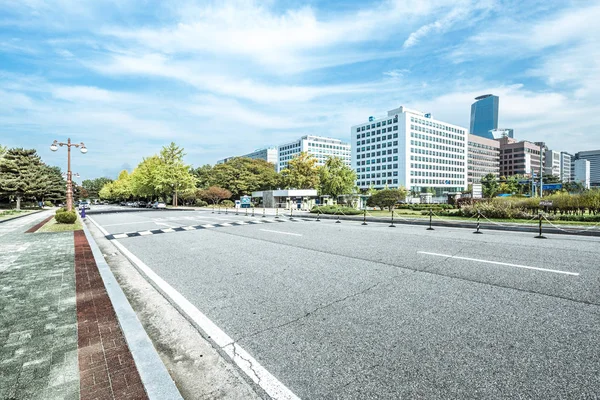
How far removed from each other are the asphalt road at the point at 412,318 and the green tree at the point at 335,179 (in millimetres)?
45063

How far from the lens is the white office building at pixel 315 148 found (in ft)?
474

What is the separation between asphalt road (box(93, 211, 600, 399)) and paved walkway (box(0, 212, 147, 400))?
127 cm

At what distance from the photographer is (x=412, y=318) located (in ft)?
12.9

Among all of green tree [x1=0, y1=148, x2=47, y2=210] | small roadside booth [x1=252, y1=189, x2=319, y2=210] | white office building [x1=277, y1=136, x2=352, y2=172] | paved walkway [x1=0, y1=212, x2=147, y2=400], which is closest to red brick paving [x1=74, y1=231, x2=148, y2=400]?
paved walkway [x1=0, y1=212, x2=147, y2=400]

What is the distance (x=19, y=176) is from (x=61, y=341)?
5463 cm

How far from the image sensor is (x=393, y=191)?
126 feet

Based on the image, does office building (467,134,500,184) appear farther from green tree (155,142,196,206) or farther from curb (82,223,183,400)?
curb (82,223,183,400)

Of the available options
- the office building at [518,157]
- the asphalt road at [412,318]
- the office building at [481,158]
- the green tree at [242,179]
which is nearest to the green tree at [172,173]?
the green tree at [242,179]

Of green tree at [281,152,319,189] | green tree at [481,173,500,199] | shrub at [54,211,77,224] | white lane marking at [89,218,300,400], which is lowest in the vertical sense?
white lane marking at [89,218,300,400]

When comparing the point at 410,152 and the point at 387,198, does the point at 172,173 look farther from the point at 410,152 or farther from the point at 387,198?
the point at 410,152

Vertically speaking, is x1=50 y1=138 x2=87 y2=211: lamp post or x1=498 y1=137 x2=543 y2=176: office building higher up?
x1=498 y1=137 x2=543 y2=176: office building

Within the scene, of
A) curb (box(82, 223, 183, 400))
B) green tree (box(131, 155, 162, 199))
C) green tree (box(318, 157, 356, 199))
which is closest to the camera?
curb (box(82, 223, 183, 400))

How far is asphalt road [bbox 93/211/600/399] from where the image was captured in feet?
8.70

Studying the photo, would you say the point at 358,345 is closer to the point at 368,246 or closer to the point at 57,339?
the point at 57,339
